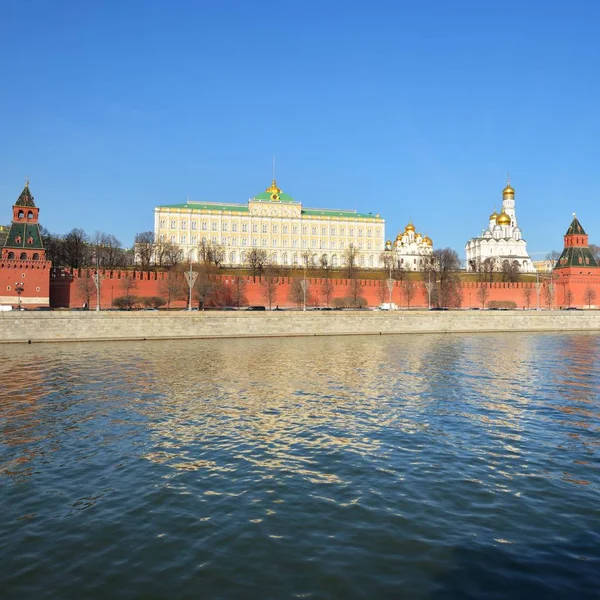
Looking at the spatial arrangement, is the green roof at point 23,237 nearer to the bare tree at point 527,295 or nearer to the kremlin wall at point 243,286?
the kremlin wall at point 243,286

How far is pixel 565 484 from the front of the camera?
8539 millimetres

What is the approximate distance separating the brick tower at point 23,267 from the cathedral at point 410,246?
72.4 m

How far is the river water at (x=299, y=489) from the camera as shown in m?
5.89

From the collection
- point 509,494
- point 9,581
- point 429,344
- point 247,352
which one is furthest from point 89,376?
point 429,344

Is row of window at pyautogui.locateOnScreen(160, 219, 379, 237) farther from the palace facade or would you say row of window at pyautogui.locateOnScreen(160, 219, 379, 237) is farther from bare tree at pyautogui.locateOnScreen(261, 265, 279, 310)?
bare tree at pyautogui.locateOnScreen(261, 265, 279, 310)

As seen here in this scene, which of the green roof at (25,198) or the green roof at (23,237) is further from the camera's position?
the green roof at (25,198)

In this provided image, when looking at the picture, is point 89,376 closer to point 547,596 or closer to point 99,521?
point 99,521

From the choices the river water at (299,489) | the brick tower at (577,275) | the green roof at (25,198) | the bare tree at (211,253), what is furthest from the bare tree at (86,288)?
the brick tower at (577,275)

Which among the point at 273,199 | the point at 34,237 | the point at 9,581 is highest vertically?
the point at 273,199

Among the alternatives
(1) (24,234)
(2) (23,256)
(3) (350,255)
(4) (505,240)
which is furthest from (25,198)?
(4) (505,240)

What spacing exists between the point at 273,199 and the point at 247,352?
7451 centimetres

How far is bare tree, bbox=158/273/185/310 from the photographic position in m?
46.2

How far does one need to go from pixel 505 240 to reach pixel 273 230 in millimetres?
46396

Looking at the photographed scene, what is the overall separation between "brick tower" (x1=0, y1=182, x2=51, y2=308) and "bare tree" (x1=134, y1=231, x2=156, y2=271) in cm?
1785
